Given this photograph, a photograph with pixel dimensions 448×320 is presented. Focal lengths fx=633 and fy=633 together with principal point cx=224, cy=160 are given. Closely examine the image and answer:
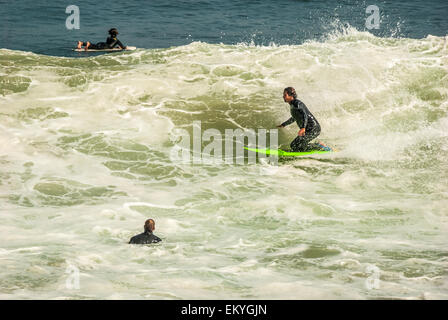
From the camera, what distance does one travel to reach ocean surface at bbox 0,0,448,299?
289 inches

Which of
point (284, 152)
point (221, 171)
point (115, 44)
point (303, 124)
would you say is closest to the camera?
point (221, 171)

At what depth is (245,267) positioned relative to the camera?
25.1ft

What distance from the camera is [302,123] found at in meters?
12.2

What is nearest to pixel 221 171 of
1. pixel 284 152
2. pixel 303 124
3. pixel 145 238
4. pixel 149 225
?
pixel 284 152

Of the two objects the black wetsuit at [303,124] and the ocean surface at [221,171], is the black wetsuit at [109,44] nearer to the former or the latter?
the ocean surface at [221,171]

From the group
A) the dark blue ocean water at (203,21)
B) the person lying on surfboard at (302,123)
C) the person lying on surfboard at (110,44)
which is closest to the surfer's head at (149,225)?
the person lying on surfboard at (302,123)

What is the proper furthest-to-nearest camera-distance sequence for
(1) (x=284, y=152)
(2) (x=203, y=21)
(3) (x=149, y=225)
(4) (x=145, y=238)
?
(2) (x=203, y=21), (1) (x=284, y=152), (4) (x=145, y=238), (3) (x=149, y=225)

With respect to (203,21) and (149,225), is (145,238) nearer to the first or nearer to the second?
(149,225)

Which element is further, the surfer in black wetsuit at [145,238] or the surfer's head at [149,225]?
the surfer in black wetsuit at [145,238]

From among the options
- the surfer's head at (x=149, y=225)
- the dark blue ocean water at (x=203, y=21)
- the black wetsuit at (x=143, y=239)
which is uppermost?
the dark blue ocean water at (x=203, y=21)

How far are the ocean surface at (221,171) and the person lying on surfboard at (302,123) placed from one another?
17.4 inches

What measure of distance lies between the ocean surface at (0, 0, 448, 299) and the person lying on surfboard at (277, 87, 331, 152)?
17.4 inches

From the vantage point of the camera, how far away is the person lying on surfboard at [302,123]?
12.1m

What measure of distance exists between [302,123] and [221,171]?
1.84 meters
